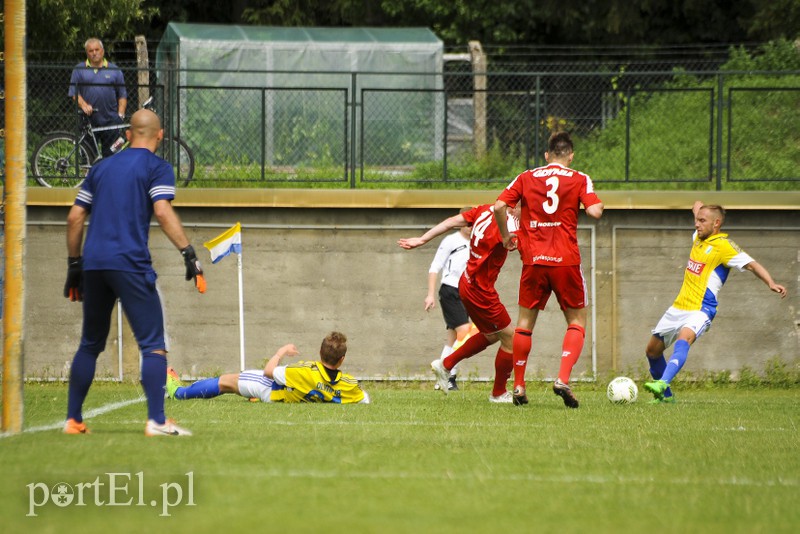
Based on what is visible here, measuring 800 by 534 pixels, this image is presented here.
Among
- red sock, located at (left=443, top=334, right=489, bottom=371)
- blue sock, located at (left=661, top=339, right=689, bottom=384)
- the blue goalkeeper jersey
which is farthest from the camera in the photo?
red sock, located at (left=443, top=334, right=489, bottom=371)

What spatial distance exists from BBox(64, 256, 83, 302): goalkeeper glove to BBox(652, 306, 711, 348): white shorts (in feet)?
20.5

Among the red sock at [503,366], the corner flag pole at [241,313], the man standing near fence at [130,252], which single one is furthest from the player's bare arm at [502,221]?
the corner flag pole at [241,313]

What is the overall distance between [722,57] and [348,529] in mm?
23732

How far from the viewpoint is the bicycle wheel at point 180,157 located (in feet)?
56.1

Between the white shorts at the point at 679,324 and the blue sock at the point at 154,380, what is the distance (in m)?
5.99

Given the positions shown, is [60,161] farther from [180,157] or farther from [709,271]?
[709,271]

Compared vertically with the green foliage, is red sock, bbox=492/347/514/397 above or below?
below

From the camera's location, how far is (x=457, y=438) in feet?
24.1

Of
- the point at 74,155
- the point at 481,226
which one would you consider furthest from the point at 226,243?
the point at 481,226

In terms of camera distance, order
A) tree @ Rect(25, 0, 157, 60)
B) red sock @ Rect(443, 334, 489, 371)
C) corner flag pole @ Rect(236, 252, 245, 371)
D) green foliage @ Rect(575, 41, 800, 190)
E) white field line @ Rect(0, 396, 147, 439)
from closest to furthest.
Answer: white field line @ Rect(0, 396, 147, 439), red sock @ Rect(443, 334, 489, 371), corner flag pole @ Rect(236, 252, 245, 371), green foliage @ Rect(575, 41, 800, 190), tree @ Rect(25, 0, 157, 60)

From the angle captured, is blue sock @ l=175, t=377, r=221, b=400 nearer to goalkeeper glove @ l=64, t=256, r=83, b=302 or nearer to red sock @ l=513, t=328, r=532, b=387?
red sock @ l=513, t=328, r=532, b=387

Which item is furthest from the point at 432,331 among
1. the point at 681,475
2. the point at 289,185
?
the point at 681,475

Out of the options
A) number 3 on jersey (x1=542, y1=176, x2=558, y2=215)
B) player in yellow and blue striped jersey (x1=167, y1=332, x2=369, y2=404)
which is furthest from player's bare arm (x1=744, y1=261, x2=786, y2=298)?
player in yellow and blue striped jersey (x1=167, y1=332, x2=369, y2=404)

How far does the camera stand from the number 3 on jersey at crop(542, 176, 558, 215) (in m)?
9.76
